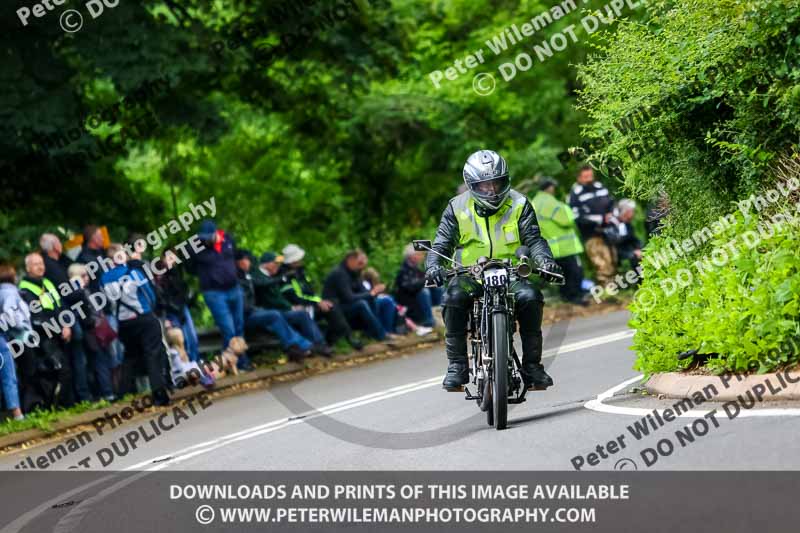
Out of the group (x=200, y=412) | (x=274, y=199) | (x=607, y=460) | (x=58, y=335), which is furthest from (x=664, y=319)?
(x=274, y=199)

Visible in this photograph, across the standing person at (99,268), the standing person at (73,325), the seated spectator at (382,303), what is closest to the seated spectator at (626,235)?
the seated spectator at (382,303)

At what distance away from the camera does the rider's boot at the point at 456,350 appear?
11.4m

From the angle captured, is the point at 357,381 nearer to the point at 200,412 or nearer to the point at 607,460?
the point at 200,412

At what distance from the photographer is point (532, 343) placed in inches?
451

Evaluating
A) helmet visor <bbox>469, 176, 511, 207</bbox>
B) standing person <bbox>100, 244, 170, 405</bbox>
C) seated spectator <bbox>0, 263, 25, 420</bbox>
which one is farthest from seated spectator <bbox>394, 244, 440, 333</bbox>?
helmet visor <bbox>469, 176, 511, 207</bbox>

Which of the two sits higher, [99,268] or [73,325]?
[99,268]

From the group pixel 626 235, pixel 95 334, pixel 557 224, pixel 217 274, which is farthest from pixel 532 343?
pixel 626 235

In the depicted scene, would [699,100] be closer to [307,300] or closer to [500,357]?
[500,357]

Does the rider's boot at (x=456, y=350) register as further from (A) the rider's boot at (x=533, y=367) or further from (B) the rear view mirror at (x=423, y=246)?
(B) the rear view mirror at (x=423, y=246)

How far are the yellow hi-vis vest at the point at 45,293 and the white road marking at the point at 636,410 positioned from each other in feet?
21.6

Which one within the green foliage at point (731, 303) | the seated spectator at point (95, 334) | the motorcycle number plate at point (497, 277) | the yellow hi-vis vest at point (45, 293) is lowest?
the green foliage at point (731, 303)

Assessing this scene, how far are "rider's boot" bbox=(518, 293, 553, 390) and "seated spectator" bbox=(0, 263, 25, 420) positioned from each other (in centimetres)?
674

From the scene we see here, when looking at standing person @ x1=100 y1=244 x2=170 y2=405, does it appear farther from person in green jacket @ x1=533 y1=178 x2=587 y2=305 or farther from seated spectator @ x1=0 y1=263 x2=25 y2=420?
person in green jacket @ x1=533 y1=178 x2=587 y2=305

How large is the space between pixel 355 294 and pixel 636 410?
981 cm
